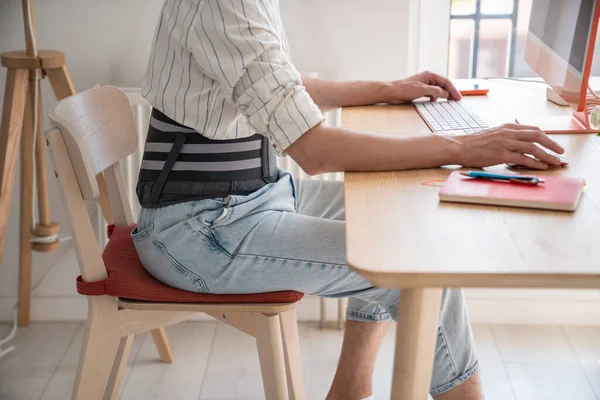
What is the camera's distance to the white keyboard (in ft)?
4.84

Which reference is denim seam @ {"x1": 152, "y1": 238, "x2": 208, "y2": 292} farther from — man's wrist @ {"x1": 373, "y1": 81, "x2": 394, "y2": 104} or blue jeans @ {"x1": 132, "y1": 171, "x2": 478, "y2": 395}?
man's wrist @ {"x1": 373, "y1": 81, "x2": 394, "y2": 104}

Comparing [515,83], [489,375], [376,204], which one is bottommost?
[489,375]

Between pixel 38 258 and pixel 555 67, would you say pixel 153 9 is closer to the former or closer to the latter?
pixel 38 258

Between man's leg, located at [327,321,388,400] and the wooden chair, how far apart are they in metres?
0.12

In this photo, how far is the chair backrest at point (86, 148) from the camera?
1.34 meters

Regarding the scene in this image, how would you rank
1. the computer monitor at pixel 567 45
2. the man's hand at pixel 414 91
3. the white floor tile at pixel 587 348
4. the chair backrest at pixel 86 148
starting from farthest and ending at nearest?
the white floor tile at pixel 587 348 → the man's hand at pixel 414 91 → the computer monitor at pixel 567 45 → the chair backrest at pixel 86 148

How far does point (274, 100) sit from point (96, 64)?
3.58 feet

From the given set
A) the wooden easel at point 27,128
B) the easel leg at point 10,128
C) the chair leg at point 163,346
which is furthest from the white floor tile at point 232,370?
the easel leg at point 10,128

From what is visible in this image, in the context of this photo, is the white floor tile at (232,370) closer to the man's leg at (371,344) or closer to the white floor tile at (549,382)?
the man's leg at (371,344)

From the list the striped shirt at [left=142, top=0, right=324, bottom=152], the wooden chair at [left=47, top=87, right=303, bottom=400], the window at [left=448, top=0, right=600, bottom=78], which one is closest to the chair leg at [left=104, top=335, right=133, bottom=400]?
the wooden chair at [left=47, top=87, right=303, bottom=400]

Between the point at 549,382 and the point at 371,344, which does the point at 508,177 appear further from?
the point at 549,382

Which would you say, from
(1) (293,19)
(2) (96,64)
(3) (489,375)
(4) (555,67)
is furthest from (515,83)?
(2) (96,64)

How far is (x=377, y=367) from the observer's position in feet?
6.84

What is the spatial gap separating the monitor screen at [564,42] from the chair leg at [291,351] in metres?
0.69
